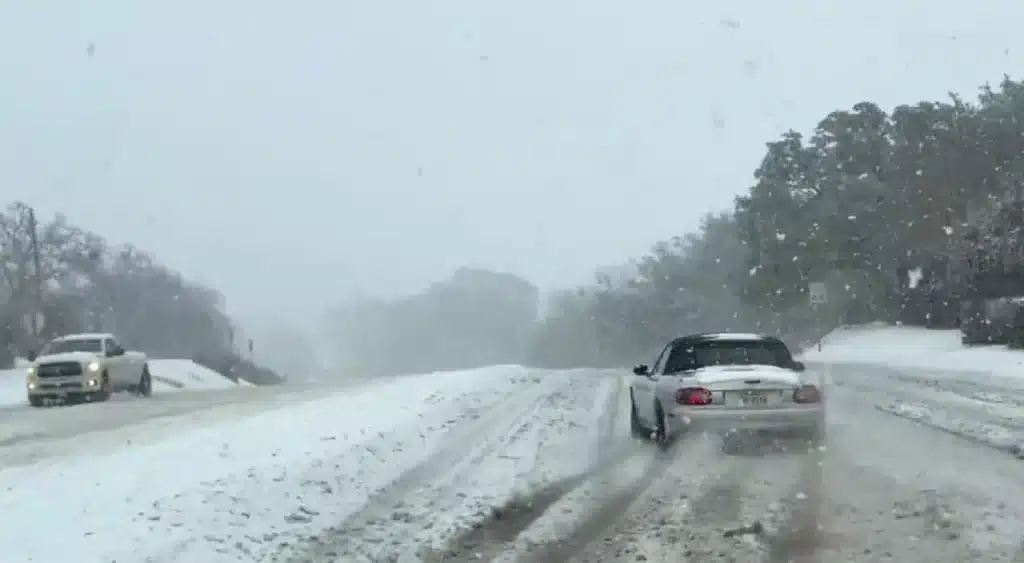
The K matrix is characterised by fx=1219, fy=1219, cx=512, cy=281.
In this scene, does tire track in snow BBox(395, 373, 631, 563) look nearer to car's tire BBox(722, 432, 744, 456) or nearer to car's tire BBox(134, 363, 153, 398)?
car's tire BBox(722, 432, 744, 456)

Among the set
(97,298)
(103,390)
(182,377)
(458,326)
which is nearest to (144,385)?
(103,390)

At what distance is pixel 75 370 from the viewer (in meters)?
30.7

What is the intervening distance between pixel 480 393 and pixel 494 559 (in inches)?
592

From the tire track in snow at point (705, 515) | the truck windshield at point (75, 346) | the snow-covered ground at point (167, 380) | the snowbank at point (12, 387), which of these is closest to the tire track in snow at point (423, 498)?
the tire track in snow at point (705, 515)

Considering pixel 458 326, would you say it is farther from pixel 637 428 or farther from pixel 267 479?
pixel 267 479

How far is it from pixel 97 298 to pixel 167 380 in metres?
56.6

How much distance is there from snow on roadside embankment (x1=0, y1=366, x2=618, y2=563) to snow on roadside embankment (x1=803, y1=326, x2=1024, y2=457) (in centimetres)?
510

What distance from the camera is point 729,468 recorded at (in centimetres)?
1280

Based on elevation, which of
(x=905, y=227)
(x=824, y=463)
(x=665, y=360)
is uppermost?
(x=905, y=227)

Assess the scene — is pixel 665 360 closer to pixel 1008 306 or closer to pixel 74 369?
pixel 74 369

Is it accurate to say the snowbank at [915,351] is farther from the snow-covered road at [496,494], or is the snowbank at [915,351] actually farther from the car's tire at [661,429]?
the car's tire at [661,429]

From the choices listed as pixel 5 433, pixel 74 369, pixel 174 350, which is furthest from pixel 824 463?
pixel 174 350

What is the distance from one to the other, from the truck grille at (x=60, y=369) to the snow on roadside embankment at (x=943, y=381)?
18.6 meters

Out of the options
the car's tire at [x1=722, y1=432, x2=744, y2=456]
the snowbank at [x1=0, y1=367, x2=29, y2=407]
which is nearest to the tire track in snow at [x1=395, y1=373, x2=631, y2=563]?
the car's tire at [x1=722, y1=432, x2=744, y2=456]
